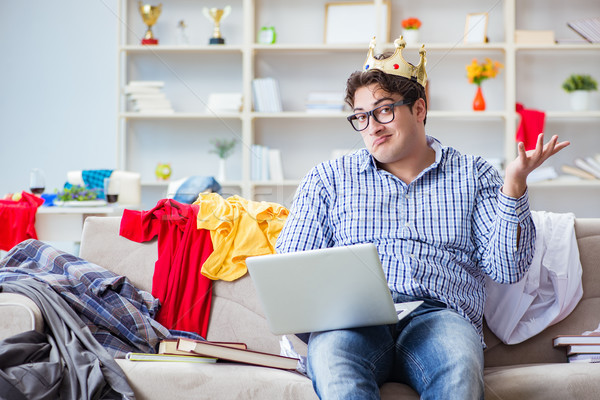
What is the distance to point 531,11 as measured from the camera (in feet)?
14.1

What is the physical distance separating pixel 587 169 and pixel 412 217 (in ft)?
9.48

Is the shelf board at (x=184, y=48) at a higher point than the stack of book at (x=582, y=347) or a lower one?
higher

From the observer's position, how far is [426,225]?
1.66 metres

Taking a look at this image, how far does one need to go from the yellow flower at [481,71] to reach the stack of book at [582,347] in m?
2.64

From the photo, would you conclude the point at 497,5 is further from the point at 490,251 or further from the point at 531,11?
the point at 490,251

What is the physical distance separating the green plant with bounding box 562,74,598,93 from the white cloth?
8.41ft

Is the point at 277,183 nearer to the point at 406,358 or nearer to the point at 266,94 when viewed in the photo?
the point at 266,94

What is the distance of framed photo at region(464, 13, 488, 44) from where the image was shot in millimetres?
4188

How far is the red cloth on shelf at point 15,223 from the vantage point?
9.72 ft

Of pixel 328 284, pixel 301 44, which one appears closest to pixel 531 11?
pixel 301 44

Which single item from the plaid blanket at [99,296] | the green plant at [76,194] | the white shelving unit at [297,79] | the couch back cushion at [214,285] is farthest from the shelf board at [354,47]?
the plaid blanket at [99,296]

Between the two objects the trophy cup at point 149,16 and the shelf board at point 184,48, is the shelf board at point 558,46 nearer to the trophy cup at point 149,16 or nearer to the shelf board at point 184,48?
the shelf board at point 184,48

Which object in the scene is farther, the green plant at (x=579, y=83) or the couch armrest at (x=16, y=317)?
the green plant at (x=579, y=83)

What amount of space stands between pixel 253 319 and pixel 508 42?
298cm
